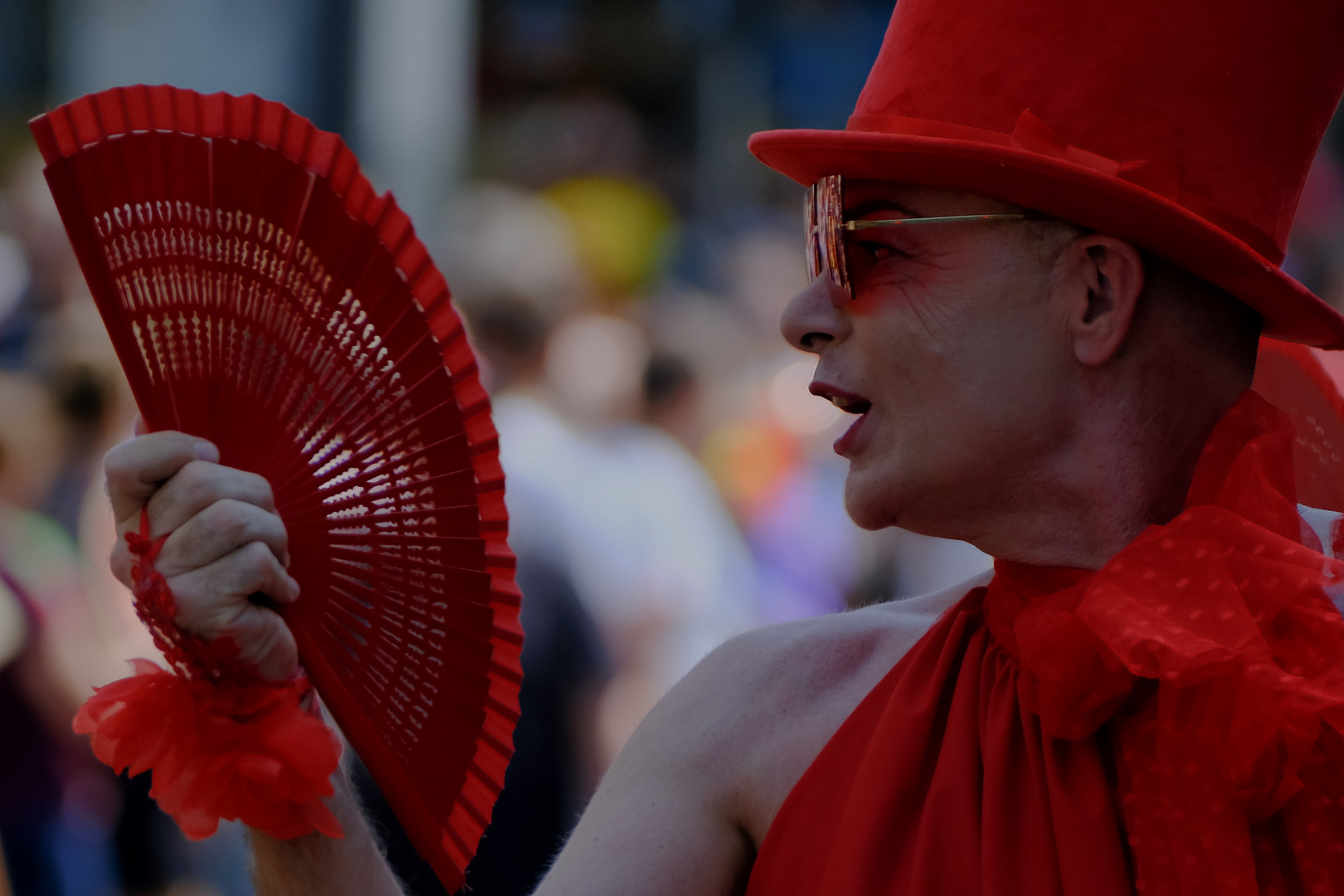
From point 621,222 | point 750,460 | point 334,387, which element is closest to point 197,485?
point 334,387

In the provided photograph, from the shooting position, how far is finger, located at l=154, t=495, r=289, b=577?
1674mm

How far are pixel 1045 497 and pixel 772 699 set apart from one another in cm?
47

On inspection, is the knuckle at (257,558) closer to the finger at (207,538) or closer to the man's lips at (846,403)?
the finger at (207,538)

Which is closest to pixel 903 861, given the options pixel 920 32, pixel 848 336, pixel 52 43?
pixel 848 336

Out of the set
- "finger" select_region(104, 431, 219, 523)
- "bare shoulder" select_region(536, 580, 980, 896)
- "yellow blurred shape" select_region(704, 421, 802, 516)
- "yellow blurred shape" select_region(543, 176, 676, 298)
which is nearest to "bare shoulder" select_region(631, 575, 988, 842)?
"bare shoulder" select_region(536, 580, 980, 896)

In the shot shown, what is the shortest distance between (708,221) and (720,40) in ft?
8.34

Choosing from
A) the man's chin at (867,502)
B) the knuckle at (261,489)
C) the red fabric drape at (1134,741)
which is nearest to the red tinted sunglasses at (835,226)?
the man's chin at (867,502)

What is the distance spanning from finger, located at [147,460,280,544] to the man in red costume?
0.03 ft

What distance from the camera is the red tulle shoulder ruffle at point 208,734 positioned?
5.51 feet

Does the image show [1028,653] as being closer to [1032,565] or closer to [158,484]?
[1032,565]

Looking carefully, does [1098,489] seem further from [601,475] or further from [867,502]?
[601,475]

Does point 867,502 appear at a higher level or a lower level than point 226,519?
lower

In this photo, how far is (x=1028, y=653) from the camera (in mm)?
1852

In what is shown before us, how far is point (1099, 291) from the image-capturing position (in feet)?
6.48
